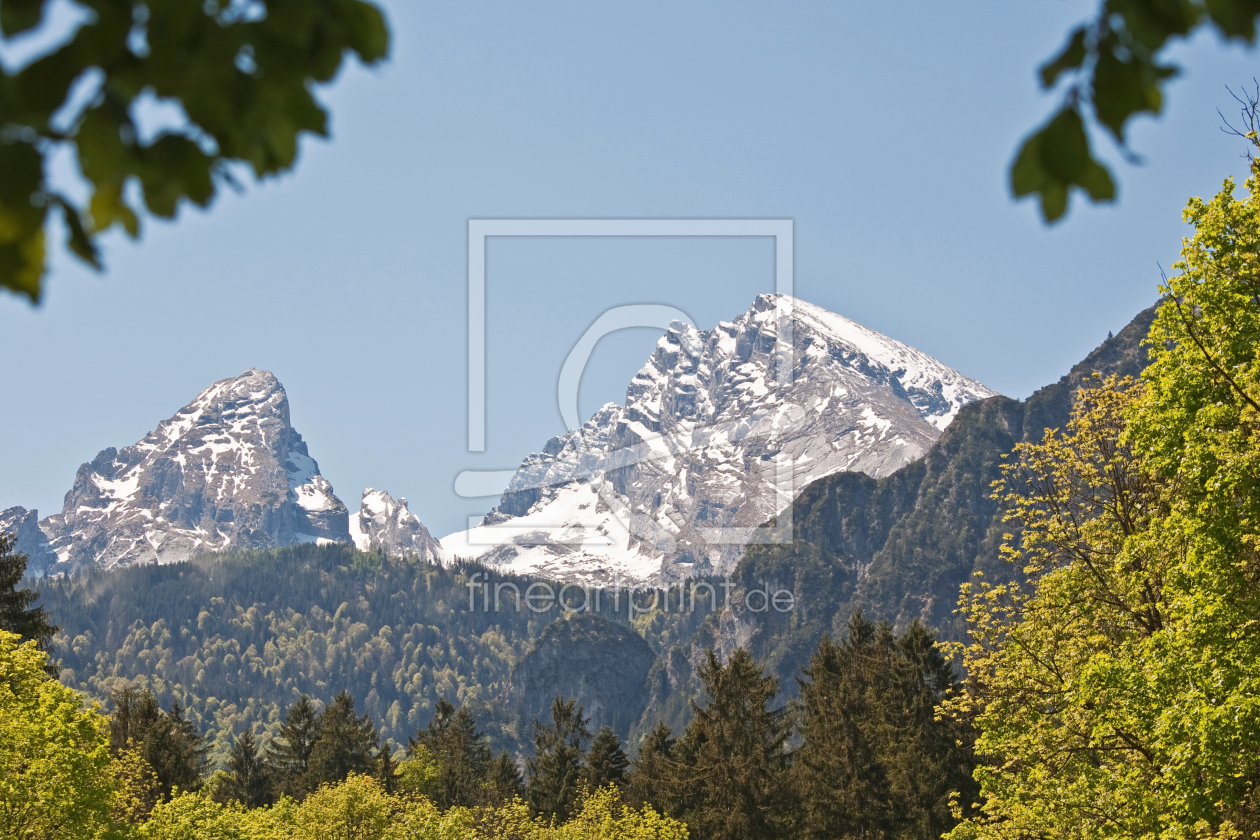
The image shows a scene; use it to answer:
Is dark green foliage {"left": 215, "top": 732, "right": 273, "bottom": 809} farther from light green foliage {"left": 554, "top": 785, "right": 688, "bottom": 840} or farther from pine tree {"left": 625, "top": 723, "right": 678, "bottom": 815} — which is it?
light green foliage {"left": 554, "top": 785, "right": 688, "bottom": 840}

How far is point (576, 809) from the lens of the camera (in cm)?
6788

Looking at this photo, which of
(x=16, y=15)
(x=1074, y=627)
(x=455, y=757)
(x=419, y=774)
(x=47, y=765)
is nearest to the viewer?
(x=16, y=15)

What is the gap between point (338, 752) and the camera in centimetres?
8644

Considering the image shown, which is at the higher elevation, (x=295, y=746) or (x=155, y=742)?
(x=155, y=742)

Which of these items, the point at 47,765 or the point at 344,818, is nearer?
the point at 47,765

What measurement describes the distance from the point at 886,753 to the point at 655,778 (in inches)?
763

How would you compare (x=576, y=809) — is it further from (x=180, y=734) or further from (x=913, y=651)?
(x=180, y=734)

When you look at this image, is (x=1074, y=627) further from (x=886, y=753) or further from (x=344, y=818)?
(x=344, y=818)

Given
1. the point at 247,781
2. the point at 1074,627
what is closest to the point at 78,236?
the point at 1074,627

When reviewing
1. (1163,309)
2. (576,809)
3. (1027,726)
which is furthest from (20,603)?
(1163,309)

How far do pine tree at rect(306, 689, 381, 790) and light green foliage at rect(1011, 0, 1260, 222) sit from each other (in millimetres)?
86359

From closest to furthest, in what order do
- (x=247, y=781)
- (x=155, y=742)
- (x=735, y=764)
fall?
(x=735, y=764)
(x=155, y=742)
(x=247, y=781)

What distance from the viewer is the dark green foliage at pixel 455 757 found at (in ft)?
284

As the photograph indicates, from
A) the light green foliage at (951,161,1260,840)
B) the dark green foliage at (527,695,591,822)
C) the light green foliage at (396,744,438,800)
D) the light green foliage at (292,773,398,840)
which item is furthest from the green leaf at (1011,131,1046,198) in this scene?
the light green foliage at (396,744,438,800)
